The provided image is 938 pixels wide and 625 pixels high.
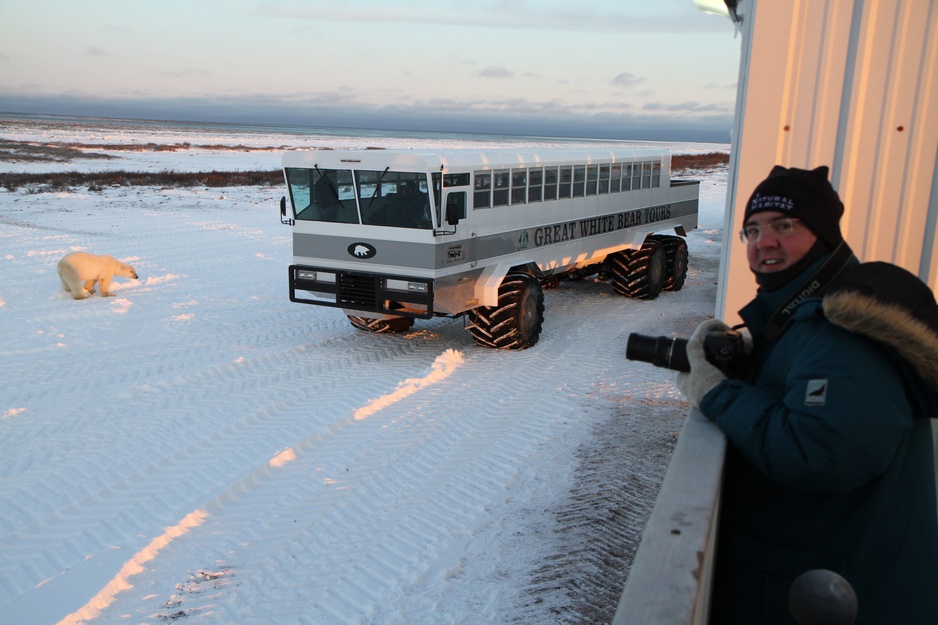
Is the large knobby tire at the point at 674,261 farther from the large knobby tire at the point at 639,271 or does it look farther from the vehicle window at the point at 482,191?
the vehicle window at the point at 482,191

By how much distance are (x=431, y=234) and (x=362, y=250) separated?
988mm

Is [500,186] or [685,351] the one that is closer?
[685,351]

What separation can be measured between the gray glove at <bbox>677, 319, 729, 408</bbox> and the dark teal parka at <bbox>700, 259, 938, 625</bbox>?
6cm

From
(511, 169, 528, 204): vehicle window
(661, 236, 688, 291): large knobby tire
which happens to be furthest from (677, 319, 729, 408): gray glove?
(661, 236, 688, 291): large knobby tire

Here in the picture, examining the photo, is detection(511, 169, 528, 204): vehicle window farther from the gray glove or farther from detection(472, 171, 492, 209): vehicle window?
the gray glove

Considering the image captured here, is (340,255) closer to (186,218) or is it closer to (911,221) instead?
(911,221)

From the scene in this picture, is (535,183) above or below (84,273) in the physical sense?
above

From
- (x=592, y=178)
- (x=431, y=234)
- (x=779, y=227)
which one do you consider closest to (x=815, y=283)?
(x=779, y=227)

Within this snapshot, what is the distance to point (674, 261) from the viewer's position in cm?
1414

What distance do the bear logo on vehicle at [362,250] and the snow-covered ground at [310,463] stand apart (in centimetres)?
124

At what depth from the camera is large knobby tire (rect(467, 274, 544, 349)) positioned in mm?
9797

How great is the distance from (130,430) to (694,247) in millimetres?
16359

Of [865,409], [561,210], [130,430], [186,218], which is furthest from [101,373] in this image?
[186,218]

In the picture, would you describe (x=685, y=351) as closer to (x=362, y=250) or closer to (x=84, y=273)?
(x=362, y=250)
